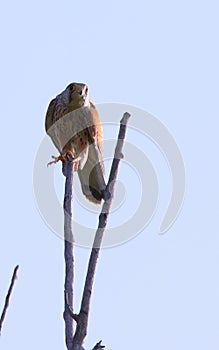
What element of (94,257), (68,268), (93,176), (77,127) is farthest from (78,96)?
(94,257)

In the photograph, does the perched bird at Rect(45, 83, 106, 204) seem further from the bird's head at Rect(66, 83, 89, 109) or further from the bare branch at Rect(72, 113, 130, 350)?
the bare branch at Rect(72, 113, 130, 350)

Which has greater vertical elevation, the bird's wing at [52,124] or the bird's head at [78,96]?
the bird's head at [78,96]

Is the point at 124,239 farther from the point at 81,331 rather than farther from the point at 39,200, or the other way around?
the point at 81,331

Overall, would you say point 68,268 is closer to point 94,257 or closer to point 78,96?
point 94,257

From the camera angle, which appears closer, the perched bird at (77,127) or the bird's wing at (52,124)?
the perched bird at (77,127)

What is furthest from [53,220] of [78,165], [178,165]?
[78,165]

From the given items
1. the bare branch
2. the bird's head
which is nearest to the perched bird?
the bird's head

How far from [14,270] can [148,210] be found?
2.10m

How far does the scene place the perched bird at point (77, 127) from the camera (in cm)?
786

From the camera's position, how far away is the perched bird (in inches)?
309

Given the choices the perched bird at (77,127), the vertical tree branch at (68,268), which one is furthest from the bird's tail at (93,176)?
the vertical tree branch at (68,268)

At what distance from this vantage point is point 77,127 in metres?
8.30

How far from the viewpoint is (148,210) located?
5.19 metres

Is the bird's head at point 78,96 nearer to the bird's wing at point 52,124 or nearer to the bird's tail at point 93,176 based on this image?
the bird's wing at point 52,124
